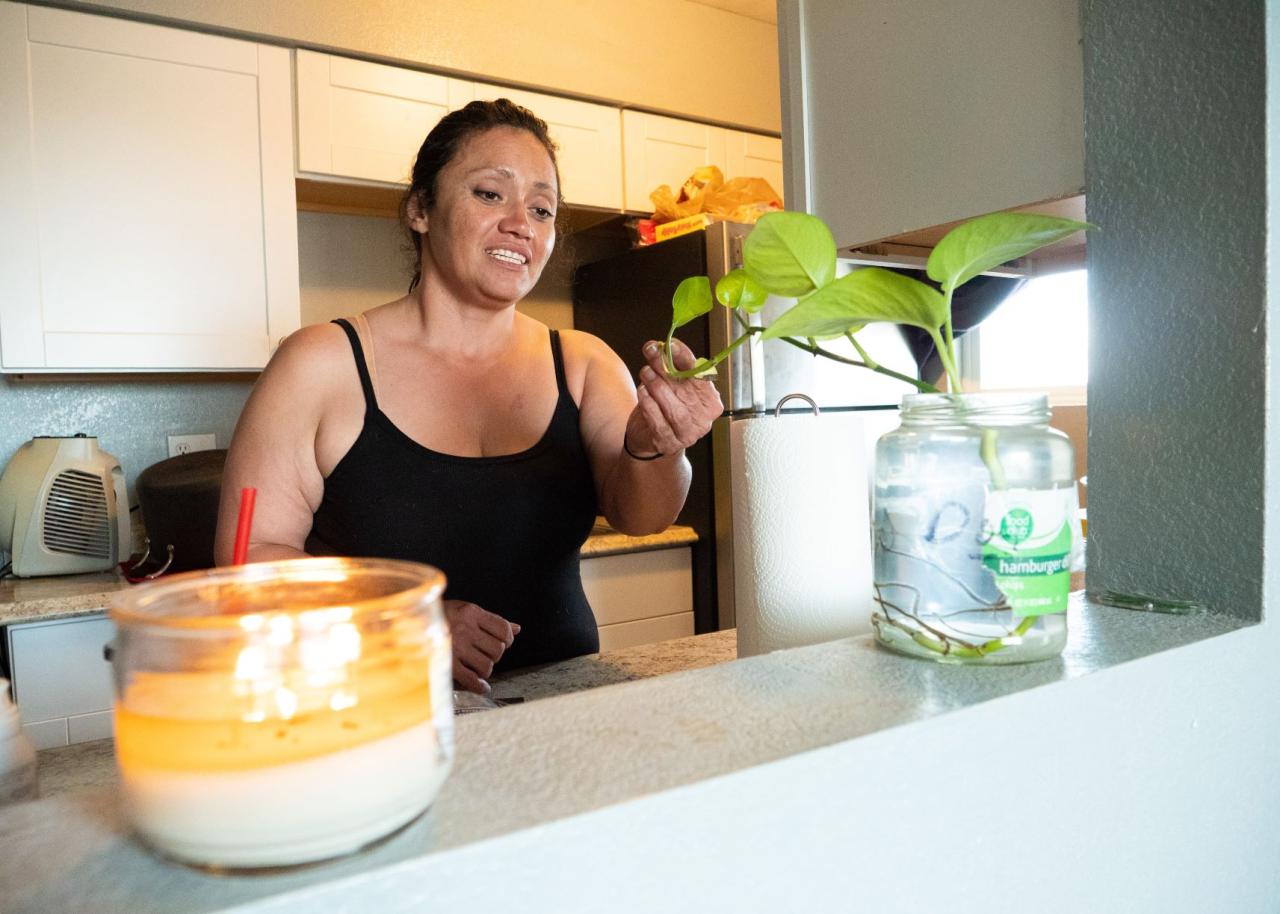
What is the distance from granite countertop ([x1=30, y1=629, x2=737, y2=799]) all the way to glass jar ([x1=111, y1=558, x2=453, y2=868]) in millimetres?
530

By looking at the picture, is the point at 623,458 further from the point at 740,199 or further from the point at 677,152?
the point at 677,152

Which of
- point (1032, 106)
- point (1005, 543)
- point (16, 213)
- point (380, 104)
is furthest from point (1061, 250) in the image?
point (16, 213)

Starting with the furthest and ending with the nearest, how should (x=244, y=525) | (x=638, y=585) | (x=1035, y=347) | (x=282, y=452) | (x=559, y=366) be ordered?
(x=1035, y=347), (x=638, y=585), (x=559, y=366), (x=282, y=452), (x=244, y=525)

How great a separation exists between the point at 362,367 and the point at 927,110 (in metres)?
0.79

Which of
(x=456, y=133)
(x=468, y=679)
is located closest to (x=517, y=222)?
(x=456, y=133)

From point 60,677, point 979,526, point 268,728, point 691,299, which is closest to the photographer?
point 268,728

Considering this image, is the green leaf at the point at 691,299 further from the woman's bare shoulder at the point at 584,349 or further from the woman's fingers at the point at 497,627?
the woman's bare shoulder at the point at 584,349

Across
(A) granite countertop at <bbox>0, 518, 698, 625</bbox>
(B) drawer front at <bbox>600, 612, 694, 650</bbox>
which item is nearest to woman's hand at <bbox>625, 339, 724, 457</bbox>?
(A) granite countertop at <bbox>0, 518, 698, 625</bbox>

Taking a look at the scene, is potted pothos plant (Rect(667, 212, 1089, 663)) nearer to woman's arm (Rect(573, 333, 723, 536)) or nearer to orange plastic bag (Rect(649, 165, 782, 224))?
woman's arm (Rect(573, 333, 723, 536))

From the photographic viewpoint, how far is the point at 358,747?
30 centimetres

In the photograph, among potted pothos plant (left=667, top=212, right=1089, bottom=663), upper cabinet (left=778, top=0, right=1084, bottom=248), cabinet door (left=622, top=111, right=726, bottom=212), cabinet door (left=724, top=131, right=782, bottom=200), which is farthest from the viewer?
cabinet door (left=724, top=131, right=782, bottom=200)

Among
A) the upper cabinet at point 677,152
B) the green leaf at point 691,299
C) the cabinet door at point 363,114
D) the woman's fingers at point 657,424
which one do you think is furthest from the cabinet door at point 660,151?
the green leaf at point 691,299

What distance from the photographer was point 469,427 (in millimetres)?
1360

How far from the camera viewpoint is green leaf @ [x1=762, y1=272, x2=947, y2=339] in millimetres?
491
